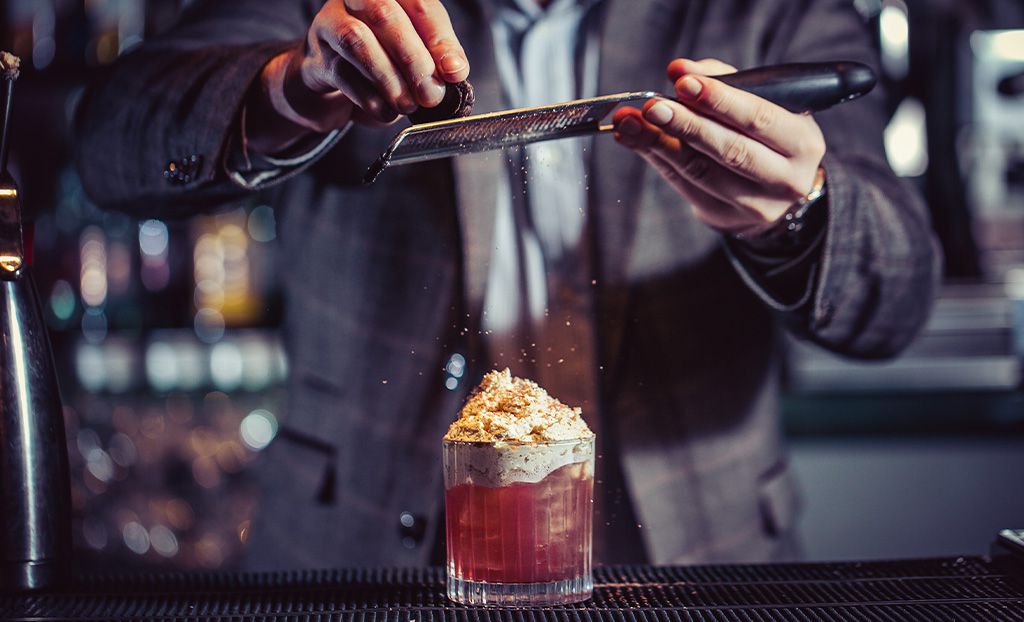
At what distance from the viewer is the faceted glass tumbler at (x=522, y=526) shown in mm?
997

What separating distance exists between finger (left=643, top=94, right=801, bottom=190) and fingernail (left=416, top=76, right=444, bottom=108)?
204 millimetres

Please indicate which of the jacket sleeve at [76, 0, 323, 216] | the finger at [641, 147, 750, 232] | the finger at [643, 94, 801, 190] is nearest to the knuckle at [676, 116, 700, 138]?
the finger at [643, 94, 801, 190]

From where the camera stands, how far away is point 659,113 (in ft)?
3.56

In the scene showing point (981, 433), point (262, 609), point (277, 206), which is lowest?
point (981, 433)

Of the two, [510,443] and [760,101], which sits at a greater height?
[760,101]

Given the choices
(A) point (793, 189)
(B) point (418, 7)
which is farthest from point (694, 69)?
(B) point (418, 7)

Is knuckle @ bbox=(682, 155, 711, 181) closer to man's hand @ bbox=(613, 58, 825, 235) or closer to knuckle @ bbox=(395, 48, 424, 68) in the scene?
man's hand @ bbox=(613, 58, 825, 235)

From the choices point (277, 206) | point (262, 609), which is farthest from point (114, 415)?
point (262, 609)

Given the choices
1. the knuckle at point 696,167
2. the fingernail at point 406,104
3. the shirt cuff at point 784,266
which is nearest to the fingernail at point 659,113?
the knuckle at point 696,167

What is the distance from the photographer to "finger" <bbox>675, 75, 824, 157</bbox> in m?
1.08

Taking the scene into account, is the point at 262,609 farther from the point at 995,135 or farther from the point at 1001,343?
the point at 995,135

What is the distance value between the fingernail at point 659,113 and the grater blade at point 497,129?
0.7 inches

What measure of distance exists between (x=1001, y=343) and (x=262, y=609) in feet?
6.54

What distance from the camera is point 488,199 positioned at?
156cm
